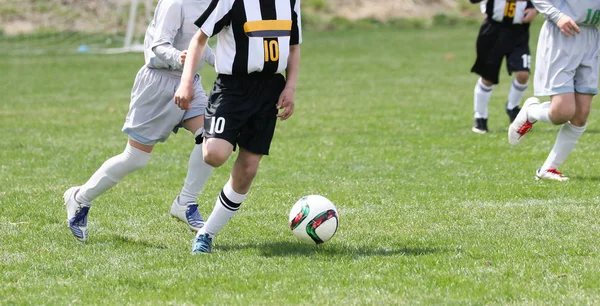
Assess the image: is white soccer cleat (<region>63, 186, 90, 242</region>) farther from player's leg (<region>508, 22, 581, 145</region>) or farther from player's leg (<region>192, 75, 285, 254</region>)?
player's leg (<region>508, 22, 581, 145</region>)

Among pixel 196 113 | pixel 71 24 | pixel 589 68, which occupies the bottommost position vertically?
pixel 71 24

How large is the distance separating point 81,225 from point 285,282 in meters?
1.75

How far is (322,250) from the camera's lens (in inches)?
209

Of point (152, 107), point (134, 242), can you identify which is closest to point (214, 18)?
point (152, 107)

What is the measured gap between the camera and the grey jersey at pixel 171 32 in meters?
5.53

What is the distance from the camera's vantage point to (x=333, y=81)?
55.4ft

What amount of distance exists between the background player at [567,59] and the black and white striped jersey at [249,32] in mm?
2757

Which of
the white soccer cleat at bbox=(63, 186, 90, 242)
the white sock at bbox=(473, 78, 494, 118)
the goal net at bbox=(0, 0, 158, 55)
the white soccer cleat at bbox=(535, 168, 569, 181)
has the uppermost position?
the white soccer cleat at bbox=(535, 168, 569, 181)

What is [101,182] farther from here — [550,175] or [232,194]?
[550,175]

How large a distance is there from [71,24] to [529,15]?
1909 cm

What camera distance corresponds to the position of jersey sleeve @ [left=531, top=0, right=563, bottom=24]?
272 inches

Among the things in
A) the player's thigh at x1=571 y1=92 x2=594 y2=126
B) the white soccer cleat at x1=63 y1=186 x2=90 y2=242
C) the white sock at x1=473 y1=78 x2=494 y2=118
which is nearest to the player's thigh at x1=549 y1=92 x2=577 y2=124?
the player's thigh at x1=571 y1=92 x2=594 y2=126

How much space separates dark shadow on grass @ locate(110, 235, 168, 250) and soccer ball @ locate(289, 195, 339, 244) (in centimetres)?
84

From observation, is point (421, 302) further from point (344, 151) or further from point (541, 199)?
point (344, 151)
